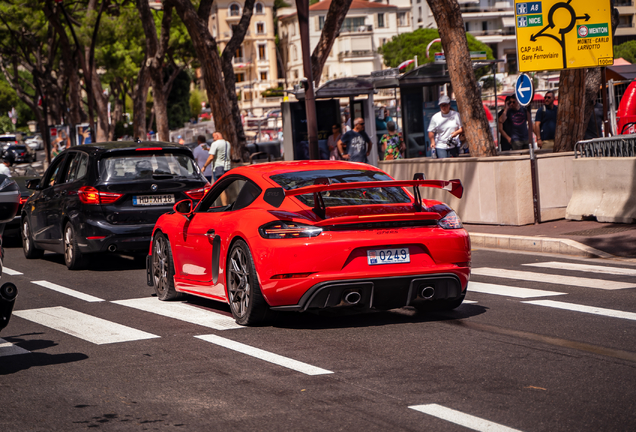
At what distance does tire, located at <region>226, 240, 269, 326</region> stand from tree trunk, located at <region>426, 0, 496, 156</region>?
10.3m

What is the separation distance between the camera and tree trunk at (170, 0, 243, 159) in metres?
23.8

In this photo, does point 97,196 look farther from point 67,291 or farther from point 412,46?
point 412,46

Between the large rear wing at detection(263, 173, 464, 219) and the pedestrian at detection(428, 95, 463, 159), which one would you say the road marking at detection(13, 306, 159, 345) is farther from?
the pedestrian at detection(428, 95, 463, 159)

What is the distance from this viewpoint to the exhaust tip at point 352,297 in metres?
7.17

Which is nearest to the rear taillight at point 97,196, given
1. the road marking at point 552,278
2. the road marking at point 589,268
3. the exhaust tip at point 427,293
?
the road marking at point 552,278

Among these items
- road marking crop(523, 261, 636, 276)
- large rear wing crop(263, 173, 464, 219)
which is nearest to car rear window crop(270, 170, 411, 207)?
large rear wing crop(263, 173, 464, 219)

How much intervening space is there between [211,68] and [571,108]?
A: 10.00m

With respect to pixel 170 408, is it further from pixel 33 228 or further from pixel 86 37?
pixel 86 37

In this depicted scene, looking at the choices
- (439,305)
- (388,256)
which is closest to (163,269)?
(439,305)

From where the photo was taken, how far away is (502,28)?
13025cm

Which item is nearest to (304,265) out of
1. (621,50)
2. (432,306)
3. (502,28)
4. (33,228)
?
(432,306)

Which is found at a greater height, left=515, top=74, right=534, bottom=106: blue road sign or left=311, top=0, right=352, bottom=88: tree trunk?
left=311, top=0, right=352, bottom=88: tree trunk

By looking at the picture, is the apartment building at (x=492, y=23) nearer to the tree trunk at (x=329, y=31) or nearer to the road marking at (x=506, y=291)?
the tree trunk at (x=329, y=31)

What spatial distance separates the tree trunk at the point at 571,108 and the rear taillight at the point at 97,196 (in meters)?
9.22
